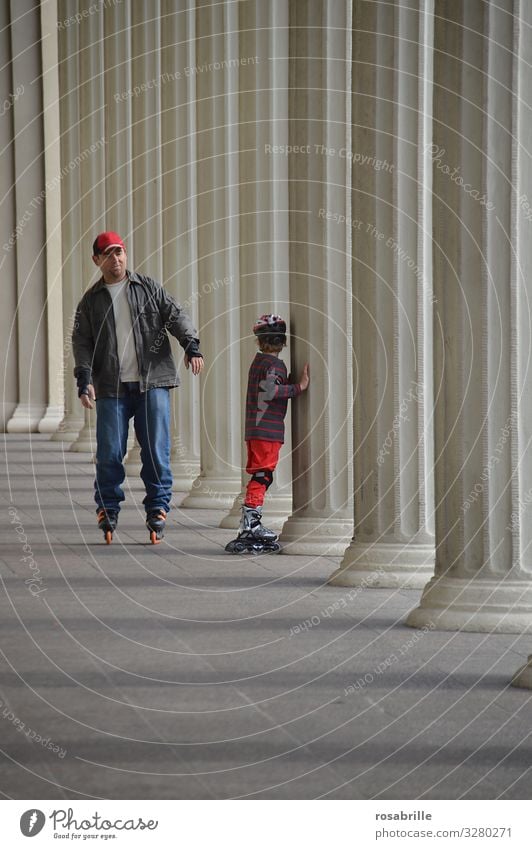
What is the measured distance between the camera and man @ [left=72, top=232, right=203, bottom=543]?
45.4 feet

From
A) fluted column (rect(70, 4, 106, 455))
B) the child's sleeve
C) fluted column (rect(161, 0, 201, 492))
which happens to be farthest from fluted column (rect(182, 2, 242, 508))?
fluted column (rect(70, 4, 106, 455))

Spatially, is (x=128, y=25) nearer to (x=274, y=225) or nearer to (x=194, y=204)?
(x=194, y=204)

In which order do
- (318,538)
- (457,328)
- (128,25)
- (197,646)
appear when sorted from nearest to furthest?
(197,646) < (457,328) < (318,538) < (128,25)

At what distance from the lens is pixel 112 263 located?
1391cm

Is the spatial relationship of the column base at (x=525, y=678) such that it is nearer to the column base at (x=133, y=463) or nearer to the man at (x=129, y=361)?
the man at (x=129, y=361)

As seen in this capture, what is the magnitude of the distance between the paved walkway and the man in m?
1.28

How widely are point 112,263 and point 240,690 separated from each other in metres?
6.88

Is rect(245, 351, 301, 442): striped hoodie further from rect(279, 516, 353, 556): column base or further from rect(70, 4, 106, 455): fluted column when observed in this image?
rect(70, 4, 106, 455): fluted column

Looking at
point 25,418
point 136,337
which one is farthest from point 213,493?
point 25,418

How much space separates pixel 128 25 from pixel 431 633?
18.2 meters

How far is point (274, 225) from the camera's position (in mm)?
15023

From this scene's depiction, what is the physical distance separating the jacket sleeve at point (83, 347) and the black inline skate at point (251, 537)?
6.15 ft

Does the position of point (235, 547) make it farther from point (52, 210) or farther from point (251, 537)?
point (52, 210)
